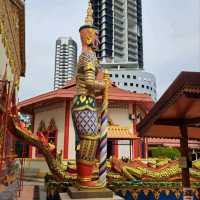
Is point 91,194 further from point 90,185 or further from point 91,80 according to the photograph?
point 91,80

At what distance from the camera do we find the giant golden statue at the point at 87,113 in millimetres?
5469

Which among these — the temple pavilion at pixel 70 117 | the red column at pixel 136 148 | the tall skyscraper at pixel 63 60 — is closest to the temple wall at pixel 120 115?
the temple pavilion at pixel 70 117

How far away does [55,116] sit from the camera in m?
15.0

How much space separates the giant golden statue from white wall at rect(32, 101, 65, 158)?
28.6 feet

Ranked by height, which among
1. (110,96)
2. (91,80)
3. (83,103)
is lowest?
(83,103)

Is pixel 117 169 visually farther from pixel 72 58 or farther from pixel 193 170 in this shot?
pixel 72 58

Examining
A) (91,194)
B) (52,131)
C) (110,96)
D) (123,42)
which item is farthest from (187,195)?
(123,42)

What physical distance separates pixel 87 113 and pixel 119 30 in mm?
76778

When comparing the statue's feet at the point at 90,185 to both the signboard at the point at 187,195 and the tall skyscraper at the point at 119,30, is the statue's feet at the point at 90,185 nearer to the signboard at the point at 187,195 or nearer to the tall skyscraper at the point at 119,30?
the signboard at the point at 187,195

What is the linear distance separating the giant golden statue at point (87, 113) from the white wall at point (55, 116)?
871 centimetres

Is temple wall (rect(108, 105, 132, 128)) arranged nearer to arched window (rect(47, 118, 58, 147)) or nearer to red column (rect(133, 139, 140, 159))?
red column (rect(133, 139, 140, 159))

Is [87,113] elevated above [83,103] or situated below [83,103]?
below

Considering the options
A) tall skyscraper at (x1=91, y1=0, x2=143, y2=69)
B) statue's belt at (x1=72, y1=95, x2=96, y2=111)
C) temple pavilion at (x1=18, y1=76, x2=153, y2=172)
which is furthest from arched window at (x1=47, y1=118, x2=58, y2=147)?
tall skyscraper at (x1=91, y1=0, x2=143, y2=69)

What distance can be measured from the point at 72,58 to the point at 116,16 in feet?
59.0
